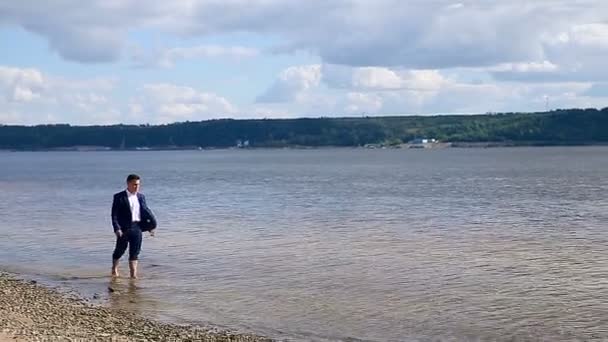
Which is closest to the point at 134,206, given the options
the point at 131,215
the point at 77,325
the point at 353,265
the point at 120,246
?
the point at 131,215

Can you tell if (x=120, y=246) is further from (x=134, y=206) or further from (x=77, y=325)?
(x=77, y=325)

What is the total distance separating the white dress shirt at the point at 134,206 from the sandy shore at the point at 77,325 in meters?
1.84

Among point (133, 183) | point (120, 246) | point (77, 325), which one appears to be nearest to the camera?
point (77, 325)

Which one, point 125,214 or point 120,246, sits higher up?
Result: point 125,214

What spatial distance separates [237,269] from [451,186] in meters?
40.4

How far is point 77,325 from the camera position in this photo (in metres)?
13.5

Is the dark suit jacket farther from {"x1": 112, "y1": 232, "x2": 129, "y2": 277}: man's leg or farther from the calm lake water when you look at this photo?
the calm lake water

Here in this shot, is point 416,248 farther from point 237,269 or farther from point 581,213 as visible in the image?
point 581,213

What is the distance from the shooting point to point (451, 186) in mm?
59969

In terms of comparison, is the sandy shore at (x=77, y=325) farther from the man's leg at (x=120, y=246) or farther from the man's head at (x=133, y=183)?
the man's head at (x=133, y=183)

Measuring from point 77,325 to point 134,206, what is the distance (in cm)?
388

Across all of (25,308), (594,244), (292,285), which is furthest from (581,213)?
(25,308)

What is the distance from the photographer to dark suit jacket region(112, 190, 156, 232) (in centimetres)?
1688

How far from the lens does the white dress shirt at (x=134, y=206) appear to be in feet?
55.4
